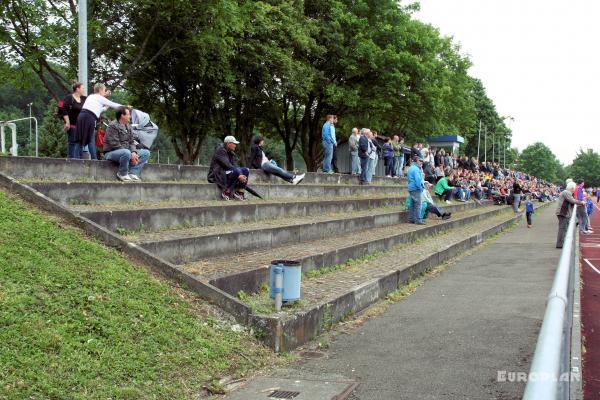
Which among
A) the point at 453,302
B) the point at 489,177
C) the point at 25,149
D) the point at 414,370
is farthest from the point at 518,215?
the point at 25,149

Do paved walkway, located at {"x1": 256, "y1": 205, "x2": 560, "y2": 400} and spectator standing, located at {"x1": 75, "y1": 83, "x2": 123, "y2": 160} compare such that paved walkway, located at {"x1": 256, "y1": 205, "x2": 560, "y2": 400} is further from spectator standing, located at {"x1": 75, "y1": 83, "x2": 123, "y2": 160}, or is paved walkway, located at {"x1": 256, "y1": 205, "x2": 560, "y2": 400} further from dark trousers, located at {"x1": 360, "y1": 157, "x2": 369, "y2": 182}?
dark trousers, located at {"x1": 360, "y1": 157, "x2": 369, "y2": 182}

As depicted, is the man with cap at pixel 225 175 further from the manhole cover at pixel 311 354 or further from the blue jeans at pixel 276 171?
the manhole cover at pixel 311 354

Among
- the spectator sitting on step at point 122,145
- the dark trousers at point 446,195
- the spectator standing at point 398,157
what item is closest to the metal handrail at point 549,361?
the spectator sitting on step at point 122,145

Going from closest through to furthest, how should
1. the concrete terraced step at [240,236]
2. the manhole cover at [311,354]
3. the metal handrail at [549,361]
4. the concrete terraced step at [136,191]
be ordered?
the metal handrail at [549,361]
the manhole cover at [311,354]
the concrete terraced step at [240,236]
the concrete terraced step at [136,191]

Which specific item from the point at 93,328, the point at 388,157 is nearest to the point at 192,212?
Result: the point at 93,328

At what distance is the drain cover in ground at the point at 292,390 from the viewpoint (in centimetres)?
455

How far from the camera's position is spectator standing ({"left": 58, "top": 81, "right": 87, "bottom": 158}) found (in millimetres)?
10297

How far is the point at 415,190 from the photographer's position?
16.4m

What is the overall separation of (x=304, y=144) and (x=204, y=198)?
79.3 ft

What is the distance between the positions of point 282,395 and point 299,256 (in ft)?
13.9

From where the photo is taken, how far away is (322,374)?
524 centimetres

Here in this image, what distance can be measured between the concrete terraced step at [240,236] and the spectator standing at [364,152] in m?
4.22

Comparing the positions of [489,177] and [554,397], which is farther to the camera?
[489,177]

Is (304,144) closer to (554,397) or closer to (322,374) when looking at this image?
(322,374)
